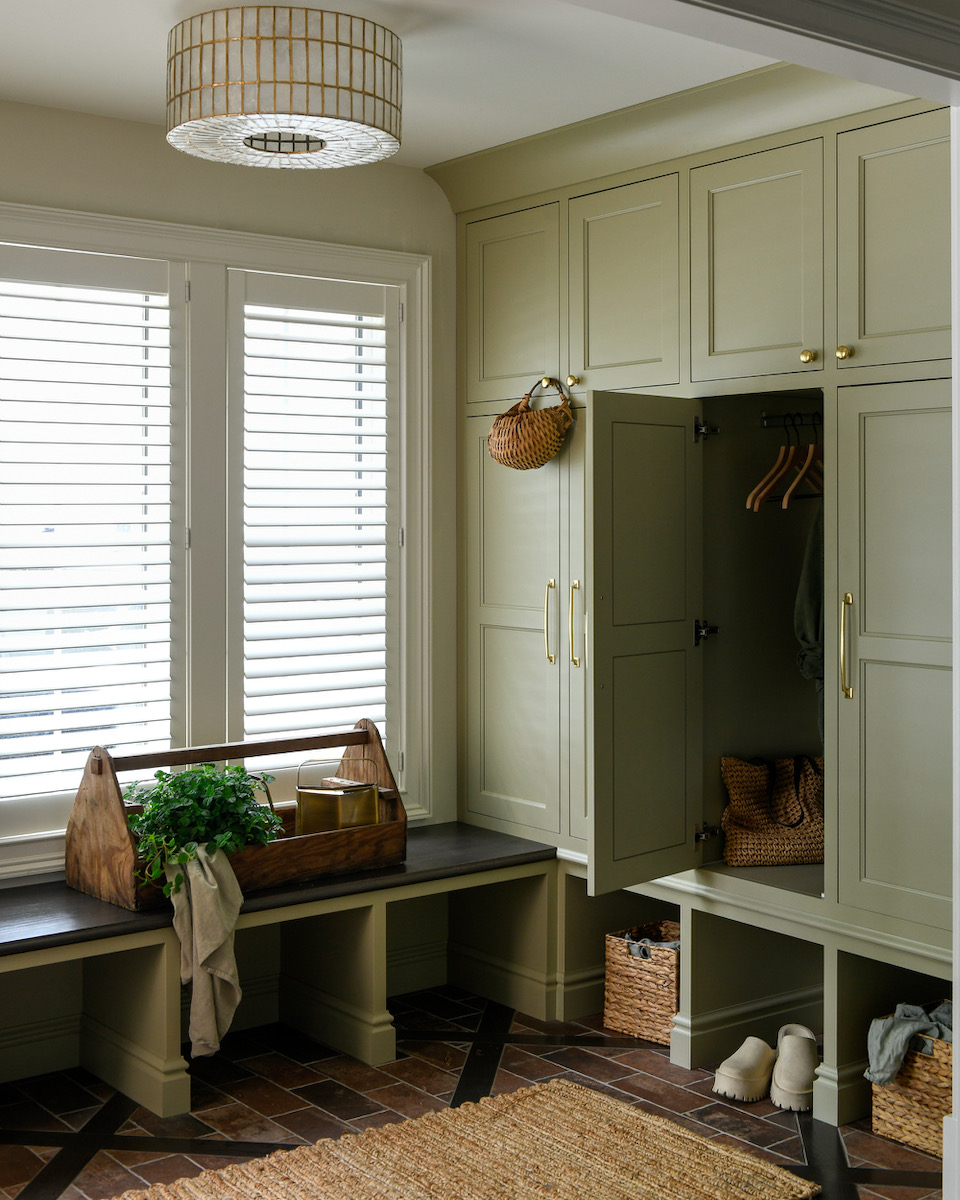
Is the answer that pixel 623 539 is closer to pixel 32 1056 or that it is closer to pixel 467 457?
pixel 467 457

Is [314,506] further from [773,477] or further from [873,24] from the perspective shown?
[873,24]

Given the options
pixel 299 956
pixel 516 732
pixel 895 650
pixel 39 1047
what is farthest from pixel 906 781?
pixel 39 1047

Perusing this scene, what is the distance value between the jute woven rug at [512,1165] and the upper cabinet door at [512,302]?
2194 mm

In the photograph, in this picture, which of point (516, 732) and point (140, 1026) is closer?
point (140, 1026)

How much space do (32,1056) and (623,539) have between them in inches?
87.8

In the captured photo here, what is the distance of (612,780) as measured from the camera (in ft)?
11.1

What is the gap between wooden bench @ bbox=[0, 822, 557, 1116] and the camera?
10.8ft

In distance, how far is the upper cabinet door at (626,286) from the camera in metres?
3.66

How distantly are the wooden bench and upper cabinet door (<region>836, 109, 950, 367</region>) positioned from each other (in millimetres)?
1872

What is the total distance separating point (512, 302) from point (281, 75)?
144 centimetres

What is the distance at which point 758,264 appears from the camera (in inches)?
134

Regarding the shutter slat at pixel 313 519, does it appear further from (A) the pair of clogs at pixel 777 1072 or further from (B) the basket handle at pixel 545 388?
(A) the pair of clogs at pixel 777 1072

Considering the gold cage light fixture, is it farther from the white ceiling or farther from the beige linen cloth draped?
the beige linen cloth draped

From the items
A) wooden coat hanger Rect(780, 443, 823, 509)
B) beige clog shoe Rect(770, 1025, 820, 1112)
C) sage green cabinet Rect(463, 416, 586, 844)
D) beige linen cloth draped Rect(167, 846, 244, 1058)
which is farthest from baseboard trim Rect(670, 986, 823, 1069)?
wooden coat hanger Rect(780, 443, 823, 509)
